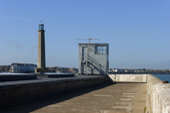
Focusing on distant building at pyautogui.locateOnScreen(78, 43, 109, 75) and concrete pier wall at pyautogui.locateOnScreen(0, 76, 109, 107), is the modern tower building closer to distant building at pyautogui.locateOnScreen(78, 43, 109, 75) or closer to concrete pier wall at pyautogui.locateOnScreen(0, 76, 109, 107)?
distant building at pyautogui.locateOnScreen(78, 43, 109, 75)

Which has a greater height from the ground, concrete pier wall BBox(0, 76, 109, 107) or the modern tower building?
the modern tower building

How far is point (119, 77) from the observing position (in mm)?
45250

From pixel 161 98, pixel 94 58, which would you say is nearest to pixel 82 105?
pixel 161 98

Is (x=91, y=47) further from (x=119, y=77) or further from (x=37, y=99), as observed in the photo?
(x=37, y=99)

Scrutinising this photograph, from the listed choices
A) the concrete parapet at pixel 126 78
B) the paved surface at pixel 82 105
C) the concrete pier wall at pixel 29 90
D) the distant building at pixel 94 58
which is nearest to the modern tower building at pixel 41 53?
the distant building at pixel 94 58

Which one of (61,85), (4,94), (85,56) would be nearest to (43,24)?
(85,56)

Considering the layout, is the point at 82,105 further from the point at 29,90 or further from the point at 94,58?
the point at 94,58

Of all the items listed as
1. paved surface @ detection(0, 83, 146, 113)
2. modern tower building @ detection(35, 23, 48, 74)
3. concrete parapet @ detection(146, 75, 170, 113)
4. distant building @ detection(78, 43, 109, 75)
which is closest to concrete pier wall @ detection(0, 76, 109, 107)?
paved surface @ detection(0, 83, 146, 113)

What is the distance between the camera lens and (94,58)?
4534 cm

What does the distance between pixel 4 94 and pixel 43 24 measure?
352 feet

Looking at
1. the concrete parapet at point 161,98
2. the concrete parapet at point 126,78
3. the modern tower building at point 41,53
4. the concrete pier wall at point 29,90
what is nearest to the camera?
the concrete parapet at point 161,98

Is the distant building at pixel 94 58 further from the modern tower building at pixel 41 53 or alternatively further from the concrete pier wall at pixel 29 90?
the modern tower building at pixel 41 53

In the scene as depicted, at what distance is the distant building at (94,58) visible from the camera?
4516 centimetres

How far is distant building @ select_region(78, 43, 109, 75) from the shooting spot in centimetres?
4516
